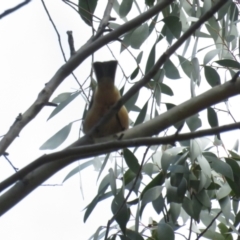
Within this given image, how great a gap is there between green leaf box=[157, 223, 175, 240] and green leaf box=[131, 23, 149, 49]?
1.84ft

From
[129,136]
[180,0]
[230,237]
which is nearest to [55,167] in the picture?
[129,136]

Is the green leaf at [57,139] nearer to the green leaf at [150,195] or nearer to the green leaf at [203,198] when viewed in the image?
the green leaf at [150,195]

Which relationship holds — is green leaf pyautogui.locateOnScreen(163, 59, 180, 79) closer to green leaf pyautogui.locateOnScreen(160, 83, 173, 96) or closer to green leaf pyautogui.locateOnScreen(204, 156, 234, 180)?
green leaf pyautogui.locateOnScreen(160, 83, 173, 96)

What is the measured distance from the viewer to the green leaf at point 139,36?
5.68 ft

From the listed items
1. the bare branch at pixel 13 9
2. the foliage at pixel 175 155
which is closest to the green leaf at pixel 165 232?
the foliage at pixel 175 155

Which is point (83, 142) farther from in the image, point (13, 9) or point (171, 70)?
point (171, 70)

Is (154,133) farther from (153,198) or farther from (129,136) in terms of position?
(153,198)

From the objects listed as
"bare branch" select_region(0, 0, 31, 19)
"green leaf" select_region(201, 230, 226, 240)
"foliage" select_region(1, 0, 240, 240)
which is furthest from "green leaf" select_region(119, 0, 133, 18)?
"bare branch" select_region(0, 0, 31, 19)

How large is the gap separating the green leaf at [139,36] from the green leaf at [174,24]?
8 cm

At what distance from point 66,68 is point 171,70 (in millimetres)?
636

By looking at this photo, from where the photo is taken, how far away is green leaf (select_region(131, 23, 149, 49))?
5.68ft

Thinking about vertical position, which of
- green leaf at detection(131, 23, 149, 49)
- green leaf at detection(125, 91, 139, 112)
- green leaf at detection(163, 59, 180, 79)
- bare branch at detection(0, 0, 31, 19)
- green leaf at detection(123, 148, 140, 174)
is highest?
green leaf at detection(131, 23, 149, 49)

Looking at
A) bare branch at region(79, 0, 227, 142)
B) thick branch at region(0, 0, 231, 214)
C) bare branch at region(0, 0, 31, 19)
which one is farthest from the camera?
thick branch at region(0, 0, 231, 214)

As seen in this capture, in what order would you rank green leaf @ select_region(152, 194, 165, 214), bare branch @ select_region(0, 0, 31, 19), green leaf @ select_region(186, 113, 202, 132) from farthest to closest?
1. green leaf @ select_region(152, 194, 165, 214)
2. green leaf @ select_region(186, 113, 202, 132)
3. bare branch @ select_region(0, 0, 31, 19)
